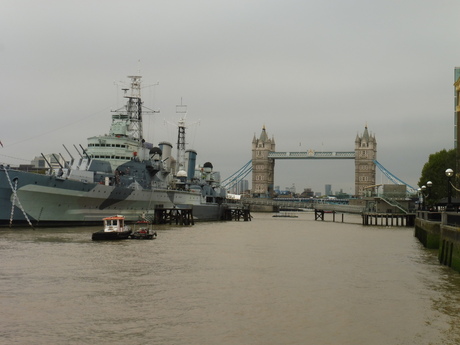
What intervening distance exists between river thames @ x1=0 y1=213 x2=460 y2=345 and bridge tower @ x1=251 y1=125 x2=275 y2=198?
510 ft

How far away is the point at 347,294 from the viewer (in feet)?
55.6

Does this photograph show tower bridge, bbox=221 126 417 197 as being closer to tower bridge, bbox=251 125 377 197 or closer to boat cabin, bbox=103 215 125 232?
tower bridge, bbox=251 125 377 197

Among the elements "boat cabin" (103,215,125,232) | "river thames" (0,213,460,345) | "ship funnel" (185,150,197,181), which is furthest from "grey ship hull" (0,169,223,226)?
"ship funnel" (185,150,197,181)

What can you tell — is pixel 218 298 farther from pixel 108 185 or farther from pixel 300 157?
pixel 300 157

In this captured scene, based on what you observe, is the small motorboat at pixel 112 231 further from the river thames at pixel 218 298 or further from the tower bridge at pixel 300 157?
the tower bridge at pixel 300 157

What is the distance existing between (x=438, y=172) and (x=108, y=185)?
3931 cm

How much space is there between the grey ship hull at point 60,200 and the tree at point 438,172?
29.8 meters

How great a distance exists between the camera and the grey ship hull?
35.3 metres

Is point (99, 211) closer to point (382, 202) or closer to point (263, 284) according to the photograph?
point (263, 284)

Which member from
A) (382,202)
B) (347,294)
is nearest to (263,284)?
(347,294)

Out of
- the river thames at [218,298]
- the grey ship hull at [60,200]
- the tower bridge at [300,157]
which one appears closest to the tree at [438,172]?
the grey ship hull at [60,200]

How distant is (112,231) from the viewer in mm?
31906

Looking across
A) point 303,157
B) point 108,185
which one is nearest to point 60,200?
point 108,185

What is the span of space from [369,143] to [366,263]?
545 ft
